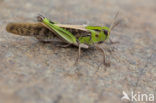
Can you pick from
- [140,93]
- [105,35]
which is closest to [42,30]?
[105,35]

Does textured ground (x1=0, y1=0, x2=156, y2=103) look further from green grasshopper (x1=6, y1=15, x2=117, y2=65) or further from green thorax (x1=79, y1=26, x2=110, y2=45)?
green thorax (x1=79, y1=26, x2=110, y2=45)

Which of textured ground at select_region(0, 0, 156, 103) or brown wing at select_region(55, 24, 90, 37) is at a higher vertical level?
brown wing at select_region(55, 24, 90, 37)

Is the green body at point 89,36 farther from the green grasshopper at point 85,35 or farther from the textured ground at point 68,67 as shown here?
the textured ground at point 68,67

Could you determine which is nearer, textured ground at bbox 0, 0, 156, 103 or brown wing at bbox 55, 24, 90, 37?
textured ground at bbox 0, 0, 156, 103

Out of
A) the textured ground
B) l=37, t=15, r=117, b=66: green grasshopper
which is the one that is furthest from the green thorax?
the textured ground

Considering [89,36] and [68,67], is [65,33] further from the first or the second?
[68,67]

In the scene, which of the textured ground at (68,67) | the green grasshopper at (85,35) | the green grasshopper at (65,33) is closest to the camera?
the textured ground at (68,67)

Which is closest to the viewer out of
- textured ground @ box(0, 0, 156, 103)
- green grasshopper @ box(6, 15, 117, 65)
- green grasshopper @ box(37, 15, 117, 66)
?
textured ground @ box(0, 0, 156, 103)

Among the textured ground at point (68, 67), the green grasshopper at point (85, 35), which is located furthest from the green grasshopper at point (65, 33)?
the textured ground at point (68, 67)
